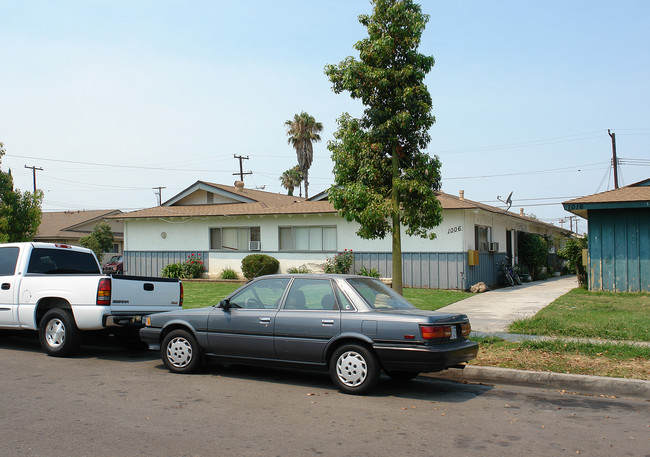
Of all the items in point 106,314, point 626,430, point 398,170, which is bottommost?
point 626,430

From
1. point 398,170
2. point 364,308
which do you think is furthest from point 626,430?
point 398,170

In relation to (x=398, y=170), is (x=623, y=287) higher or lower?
lower

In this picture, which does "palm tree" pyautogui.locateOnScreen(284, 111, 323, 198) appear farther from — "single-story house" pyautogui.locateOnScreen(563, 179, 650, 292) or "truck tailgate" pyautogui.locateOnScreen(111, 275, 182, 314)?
"truck tailgate" pyautogui.locateOnScreen(111, 275, 182, 314)

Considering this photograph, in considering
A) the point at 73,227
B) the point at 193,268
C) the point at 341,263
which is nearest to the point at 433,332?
the point at 341,263

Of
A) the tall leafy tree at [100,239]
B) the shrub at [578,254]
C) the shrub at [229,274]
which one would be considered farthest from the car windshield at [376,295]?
the tall leafy tree at [100,239]

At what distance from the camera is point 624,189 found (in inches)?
799

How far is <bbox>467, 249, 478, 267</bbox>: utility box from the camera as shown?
2284cm

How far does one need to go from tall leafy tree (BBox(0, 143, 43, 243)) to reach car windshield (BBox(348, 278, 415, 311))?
14.1 meters

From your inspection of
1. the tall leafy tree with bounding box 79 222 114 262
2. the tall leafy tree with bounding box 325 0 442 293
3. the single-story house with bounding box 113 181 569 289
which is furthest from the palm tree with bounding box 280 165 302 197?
the tall leafy tree with bounding box 325 0 442 293

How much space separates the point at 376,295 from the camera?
7.97m

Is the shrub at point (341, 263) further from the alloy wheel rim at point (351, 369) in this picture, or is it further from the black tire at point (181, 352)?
the alloy wheel rim at point (351, 369)

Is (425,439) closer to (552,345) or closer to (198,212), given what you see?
(552,345)

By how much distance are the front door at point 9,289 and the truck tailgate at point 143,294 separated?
6.46ft

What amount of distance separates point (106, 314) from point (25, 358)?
5.21ft
